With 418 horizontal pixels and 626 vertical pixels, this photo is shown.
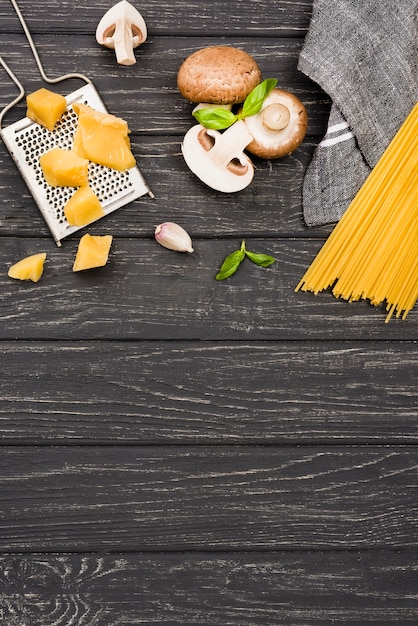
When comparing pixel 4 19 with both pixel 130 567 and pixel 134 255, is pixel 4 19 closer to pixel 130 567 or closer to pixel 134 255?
pixel 134 255

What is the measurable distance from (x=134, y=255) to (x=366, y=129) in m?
0.44

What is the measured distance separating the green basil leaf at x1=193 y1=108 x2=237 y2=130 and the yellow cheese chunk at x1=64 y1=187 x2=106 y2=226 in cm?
22

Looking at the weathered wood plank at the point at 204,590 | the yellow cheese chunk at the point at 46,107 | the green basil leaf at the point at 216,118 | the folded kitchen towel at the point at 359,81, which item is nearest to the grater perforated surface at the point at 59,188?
the yellow cheese chunk at the point at 46,107

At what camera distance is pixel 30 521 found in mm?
1268

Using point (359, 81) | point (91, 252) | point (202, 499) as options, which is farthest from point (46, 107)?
point (202, 499)

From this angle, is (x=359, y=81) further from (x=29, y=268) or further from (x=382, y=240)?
(x=29, y=268)

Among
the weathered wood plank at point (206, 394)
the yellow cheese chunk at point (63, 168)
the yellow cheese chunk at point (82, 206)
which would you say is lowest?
the weathered wood plank at point (206, 394)

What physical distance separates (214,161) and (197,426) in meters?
0.44

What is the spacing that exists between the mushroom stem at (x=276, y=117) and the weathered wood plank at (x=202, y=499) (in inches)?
20.8

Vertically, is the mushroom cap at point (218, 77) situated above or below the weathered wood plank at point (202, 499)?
above

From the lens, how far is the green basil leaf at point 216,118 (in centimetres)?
125

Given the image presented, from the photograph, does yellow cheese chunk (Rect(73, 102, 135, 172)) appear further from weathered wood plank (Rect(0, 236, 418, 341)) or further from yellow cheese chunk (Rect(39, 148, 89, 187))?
weathered wood plank (Rect(0, 236, 418, 341))

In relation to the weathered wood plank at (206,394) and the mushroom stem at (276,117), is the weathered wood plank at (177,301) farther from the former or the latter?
the mushroom stem at (276,117)

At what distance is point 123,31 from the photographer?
129 cm
